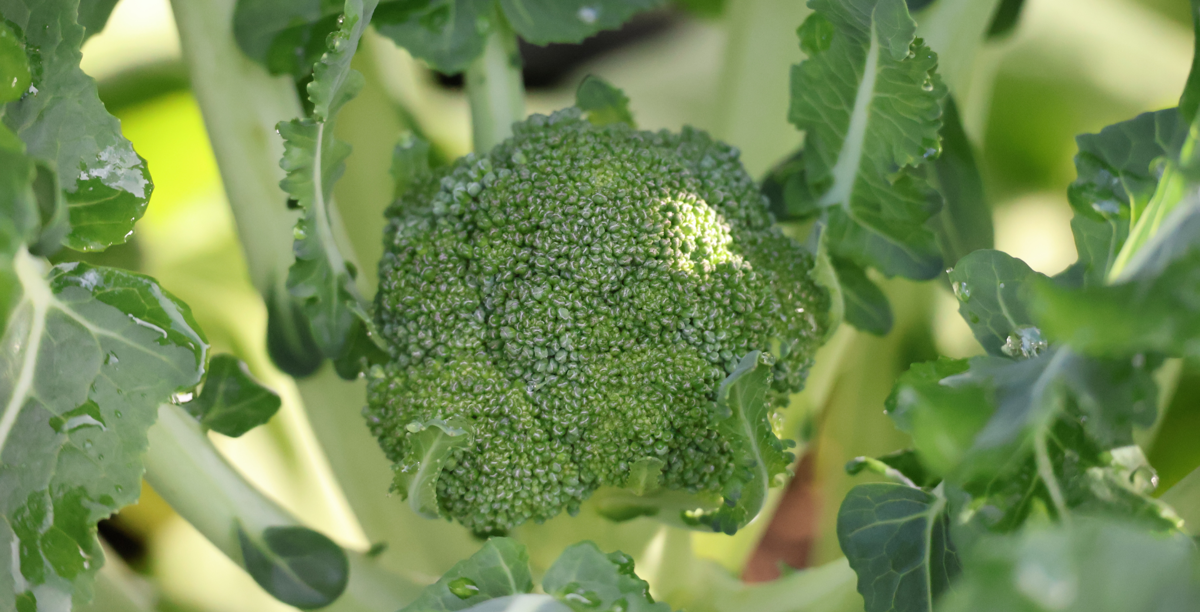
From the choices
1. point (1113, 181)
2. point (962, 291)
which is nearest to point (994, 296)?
point (962, 291)

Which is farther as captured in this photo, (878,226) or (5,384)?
(878,226)

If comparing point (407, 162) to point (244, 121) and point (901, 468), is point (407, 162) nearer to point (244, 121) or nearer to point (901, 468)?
point (244, 121)

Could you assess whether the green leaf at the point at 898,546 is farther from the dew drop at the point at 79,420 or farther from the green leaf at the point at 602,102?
the dew drop at the point at 79,420

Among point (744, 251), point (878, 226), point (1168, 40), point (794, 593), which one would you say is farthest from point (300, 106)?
point (1168, 40)

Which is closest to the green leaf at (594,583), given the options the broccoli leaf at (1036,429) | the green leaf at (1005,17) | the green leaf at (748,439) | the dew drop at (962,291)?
the green leaf at (748,439)

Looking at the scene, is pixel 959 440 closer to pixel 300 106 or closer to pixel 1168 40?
pixel 300 106

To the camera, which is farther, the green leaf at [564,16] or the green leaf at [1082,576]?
the green leaf at [564,16]

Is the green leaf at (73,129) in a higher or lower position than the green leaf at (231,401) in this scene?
higher
